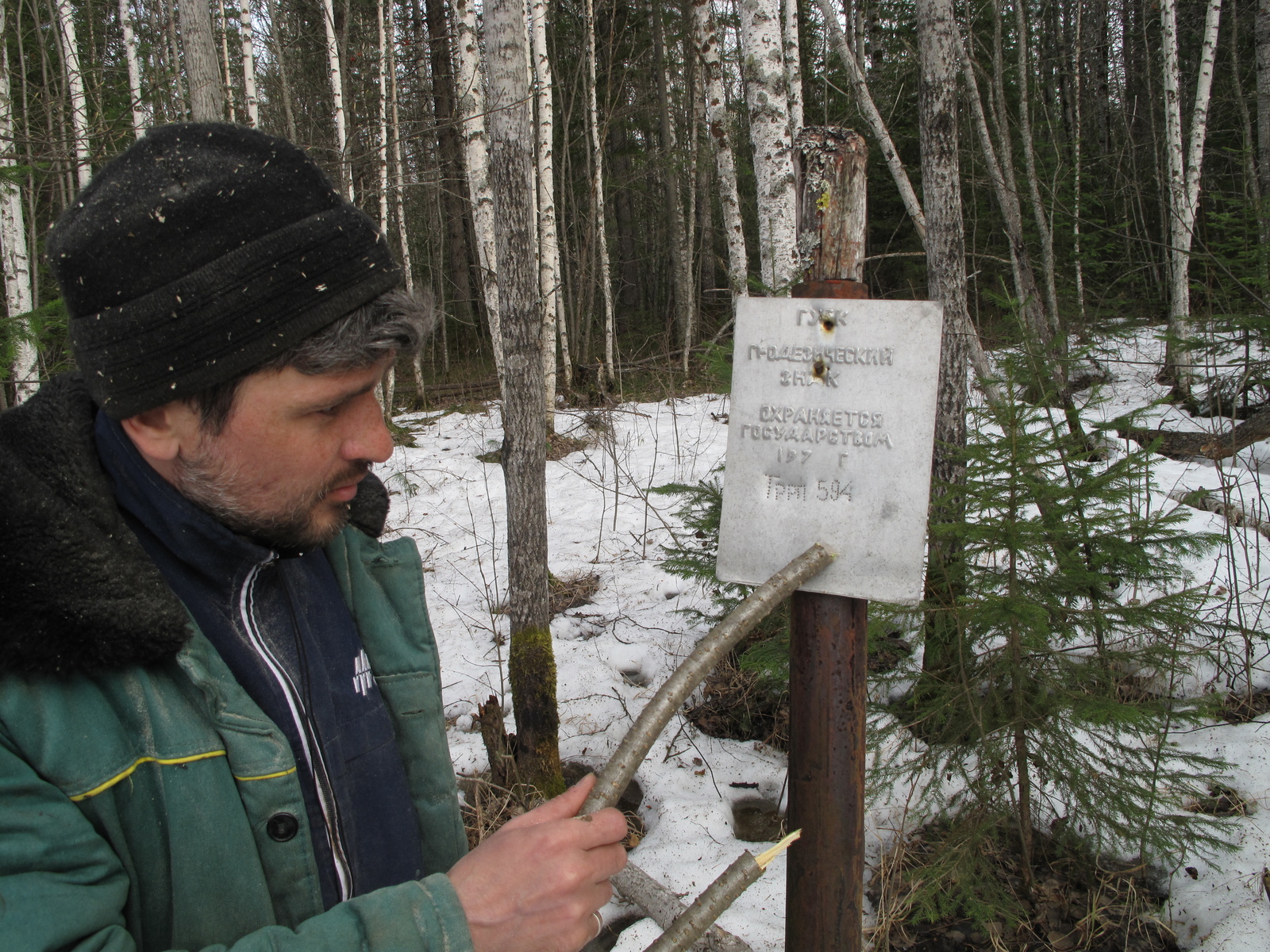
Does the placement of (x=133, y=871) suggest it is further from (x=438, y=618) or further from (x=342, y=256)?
(x=438, y=618)

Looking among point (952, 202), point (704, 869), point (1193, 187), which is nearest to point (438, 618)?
point (704, 869)

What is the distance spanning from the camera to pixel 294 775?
1.04 metres

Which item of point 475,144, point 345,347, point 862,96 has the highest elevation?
point 475,144

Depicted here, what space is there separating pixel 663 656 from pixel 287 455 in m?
3.19

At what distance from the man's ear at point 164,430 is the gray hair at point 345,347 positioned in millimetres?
25

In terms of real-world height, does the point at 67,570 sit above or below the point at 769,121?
below

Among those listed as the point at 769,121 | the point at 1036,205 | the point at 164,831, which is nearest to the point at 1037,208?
the point at 1036,205

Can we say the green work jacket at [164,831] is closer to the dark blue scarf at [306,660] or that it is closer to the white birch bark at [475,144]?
the dark blue scarf at [306,660]

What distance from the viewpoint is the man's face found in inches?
42.0

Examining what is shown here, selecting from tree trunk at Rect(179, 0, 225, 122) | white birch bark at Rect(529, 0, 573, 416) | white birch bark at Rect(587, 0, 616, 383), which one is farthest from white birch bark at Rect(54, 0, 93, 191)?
white birch bark at Rect(587, 0, 616, 383)

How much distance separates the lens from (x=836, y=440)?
1.21m

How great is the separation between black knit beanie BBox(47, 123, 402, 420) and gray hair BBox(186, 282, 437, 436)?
25mm

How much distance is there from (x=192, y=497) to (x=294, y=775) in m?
0.44

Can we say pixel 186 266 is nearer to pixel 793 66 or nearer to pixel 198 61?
pixel 198 61
